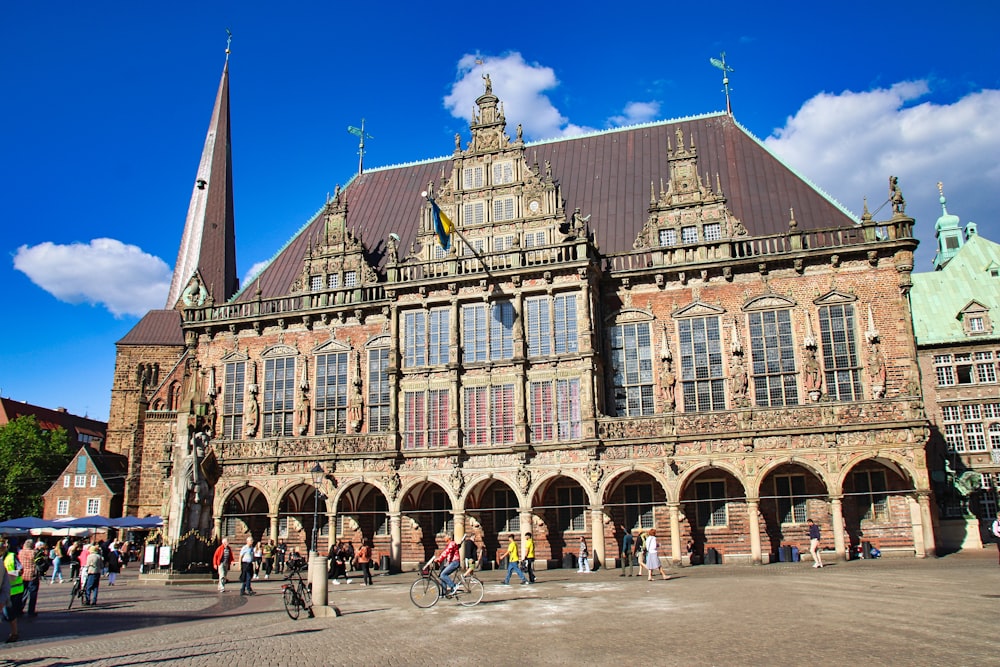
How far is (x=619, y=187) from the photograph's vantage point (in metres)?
38.1

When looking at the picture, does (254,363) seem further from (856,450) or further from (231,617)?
(856,450)

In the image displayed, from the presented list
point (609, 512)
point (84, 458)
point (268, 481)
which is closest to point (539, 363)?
point (609, 512)

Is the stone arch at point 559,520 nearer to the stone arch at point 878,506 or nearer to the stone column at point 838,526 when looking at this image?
the stone column at point 838,526

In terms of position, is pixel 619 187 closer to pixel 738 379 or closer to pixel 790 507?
pixel 738 379

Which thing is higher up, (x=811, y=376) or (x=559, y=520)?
(x=811, y=376)

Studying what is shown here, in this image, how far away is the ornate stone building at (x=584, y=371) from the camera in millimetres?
29125

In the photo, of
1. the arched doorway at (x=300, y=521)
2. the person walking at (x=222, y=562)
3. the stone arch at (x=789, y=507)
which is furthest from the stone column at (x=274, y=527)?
the stone arch at (x=789, y=507)

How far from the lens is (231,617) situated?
1778cm

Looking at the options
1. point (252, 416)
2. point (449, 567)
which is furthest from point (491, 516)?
point (449, 567)

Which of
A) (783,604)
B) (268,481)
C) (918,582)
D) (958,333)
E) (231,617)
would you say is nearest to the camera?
(783,604)

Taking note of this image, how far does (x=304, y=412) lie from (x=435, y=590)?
19.0 metres

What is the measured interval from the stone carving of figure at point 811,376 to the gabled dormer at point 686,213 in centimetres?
586

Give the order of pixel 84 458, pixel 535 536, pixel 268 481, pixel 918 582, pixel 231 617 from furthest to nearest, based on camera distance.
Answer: pixel 84 458, pixel 268 481, pixel 535 536, pixel 918 582, pixel 231 617

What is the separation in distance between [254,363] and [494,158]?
47.9ft
